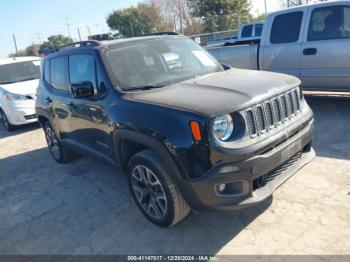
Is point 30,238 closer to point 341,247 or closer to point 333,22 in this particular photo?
point 341,247

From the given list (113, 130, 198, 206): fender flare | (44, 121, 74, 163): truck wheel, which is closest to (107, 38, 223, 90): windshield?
(113, 130, 198, 206): fender flare

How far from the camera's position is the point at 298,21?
6.51 metres

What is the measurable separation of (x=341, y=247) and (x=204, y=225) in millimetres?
1207

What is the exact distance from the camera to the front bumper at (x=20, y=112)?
336 inches

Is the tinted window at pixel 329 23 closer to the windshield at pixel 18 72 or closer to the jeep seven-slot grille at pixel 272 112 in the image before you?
the jeep seven-slot grille at pixel 272 112

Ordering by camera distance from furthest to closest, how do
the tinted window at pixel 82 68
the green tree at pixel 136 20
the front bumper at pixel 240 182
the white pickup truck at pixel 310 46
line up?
1. the green tree at pixel 136 20
2. the white pickup truck at pixel 310 46
3. the tinted window at pixel 82 68
4. the front bumper at pixel 240 182

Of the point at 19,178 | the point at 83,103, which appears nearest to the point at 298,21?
the point at 83,103

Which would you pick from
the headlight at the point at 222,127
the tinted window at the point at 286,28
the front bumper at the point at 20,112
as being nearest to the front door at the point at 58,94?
the headlight at the point at 222,127

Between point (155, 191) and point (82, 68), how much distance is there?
6.18ft

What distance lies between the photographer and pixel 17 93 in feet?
28.5

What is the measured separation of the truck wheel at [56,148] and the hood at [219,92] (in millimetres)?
2659

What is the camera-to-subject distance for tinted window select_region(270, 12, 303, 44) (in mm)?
6535

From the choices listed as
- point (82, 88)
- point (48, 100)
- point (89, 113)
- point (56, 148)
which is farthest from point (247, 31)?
point (82, 88)

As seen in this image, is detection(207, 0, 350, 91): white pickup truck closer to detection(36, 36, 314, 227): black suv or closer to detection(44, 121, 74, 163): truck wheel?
detection(36, 36, 314, 227): black suv
